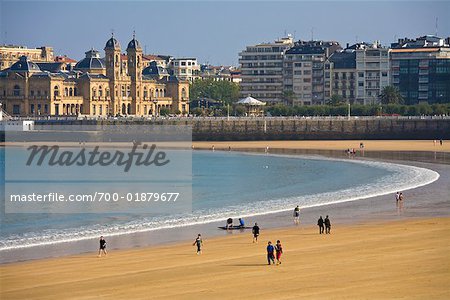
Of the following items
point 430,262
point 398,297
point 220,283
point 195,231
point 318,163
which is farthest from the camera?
point 318,163

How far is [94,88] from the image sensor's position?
122812mm

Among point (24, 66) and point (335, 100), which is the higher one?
point (24, 66)

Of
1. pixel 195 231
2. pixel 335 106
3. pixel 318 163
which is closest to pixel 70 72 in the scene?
pixel 335 106

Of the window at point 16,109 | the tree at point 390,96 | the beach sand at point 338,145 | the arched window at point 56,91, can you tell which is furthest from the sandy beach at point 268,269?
the window at point 16,109

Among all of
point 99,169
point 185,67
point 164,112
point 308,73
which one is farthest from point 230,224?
point 185,67

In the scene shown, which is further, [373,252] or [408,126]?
[408,126]

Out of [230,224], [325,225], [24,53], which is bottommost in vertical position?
[230,224]

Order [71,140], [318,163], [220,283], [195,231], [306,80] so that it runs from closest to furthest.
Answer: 1. [220,283]
2. [195,231]
3. [318,163]
4. [71,140]
5. [306,80]

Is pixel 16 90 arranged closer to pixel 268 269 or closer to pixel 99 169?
pixel 99 169

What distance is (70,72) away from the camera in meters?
127

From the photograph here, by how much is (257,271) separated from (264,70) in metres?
118

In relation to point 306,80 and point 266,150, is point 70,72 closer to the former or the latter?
point 306,80

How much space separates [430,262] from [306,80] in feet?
371

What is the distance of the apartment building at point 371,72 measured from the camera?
130125 millimetres
